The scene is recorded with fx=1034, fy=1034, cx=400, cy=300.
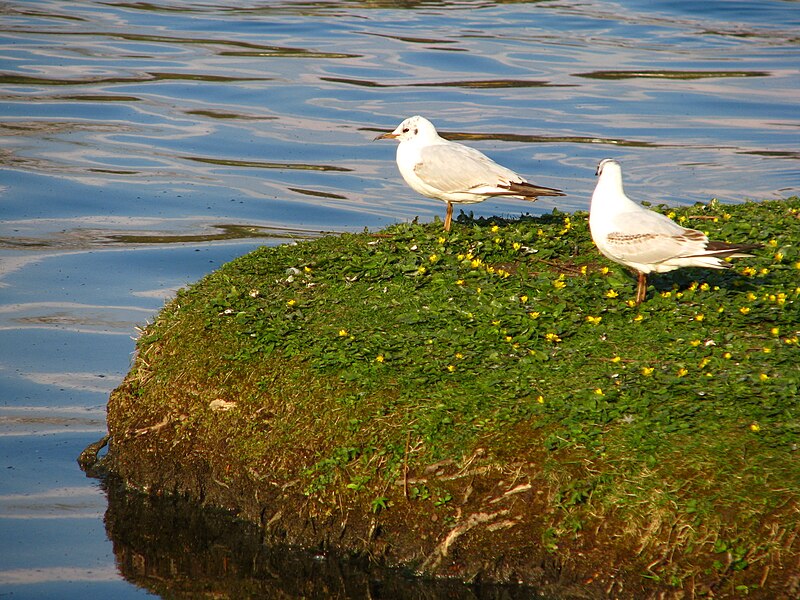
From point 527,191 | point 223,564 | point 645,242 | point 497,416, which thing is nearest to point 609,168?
point 645,242

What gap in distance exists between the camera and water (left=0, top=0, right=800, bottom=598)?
Answer: 1078cm

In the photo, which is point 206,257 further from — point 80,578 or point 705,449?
point 705,449

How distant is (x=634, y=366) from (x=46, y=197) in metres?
14.5

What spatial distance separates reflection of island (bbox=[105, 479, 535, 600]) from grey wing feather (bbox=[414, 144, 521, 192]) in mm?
4254

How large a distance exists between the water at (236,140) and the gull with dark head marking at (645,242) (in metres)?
3.19

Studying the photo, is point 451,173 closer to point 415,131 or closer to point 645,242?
point 415,131

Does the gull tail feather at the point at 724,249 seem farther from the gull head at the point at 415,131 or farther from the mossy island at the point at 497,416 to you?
the gull head at the point at 415,131

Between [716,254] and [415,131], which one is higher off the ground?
[415,131]

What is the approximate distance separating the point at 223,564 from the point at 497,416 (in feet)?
7.64

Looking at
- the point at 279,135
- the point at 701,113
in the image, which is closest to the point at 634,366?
the point at 279,135

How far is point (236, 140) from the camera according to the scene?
79.7 feet

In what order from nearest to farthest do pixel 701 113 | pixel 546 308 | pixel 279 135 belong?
pixel 546 308 → pixel 279 135 → pixel 701 113

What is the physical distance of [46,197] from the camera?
1927cm

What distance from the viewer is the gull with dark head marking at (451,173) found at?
408 inches
